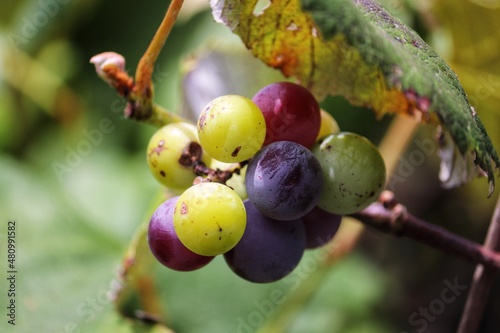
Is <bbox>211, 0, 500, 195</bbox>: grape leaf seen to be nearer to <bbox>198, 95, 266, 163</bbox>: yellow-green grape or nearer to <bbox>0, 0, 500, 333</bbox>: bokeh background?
<bbox>198, 95, 266, 163</bbox>: yellow-green grape

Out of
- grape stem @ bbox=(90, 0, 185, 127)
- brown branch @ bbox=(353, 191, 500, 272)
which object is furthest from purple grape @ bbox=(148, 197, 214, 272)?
brown branch @ bbox=(353, 191, 500, 272)

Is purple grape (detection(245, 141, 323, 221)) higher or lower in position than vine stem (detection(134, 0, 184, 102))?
lower

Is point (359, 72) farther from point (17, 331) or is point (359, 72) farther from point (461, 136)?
point (17, 331)

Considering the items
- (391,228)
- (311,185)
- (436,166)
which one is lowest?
(436,166)

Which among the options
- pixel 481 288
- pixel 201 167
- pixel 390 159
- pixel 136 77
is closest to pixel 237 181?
pixel 201 167

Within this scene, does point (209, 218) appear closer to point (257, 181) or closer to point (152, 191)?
point (257, 181)

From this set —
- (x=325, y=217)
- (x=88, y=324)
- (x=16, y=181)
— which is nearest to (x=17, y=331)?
(x=88, y=324)
